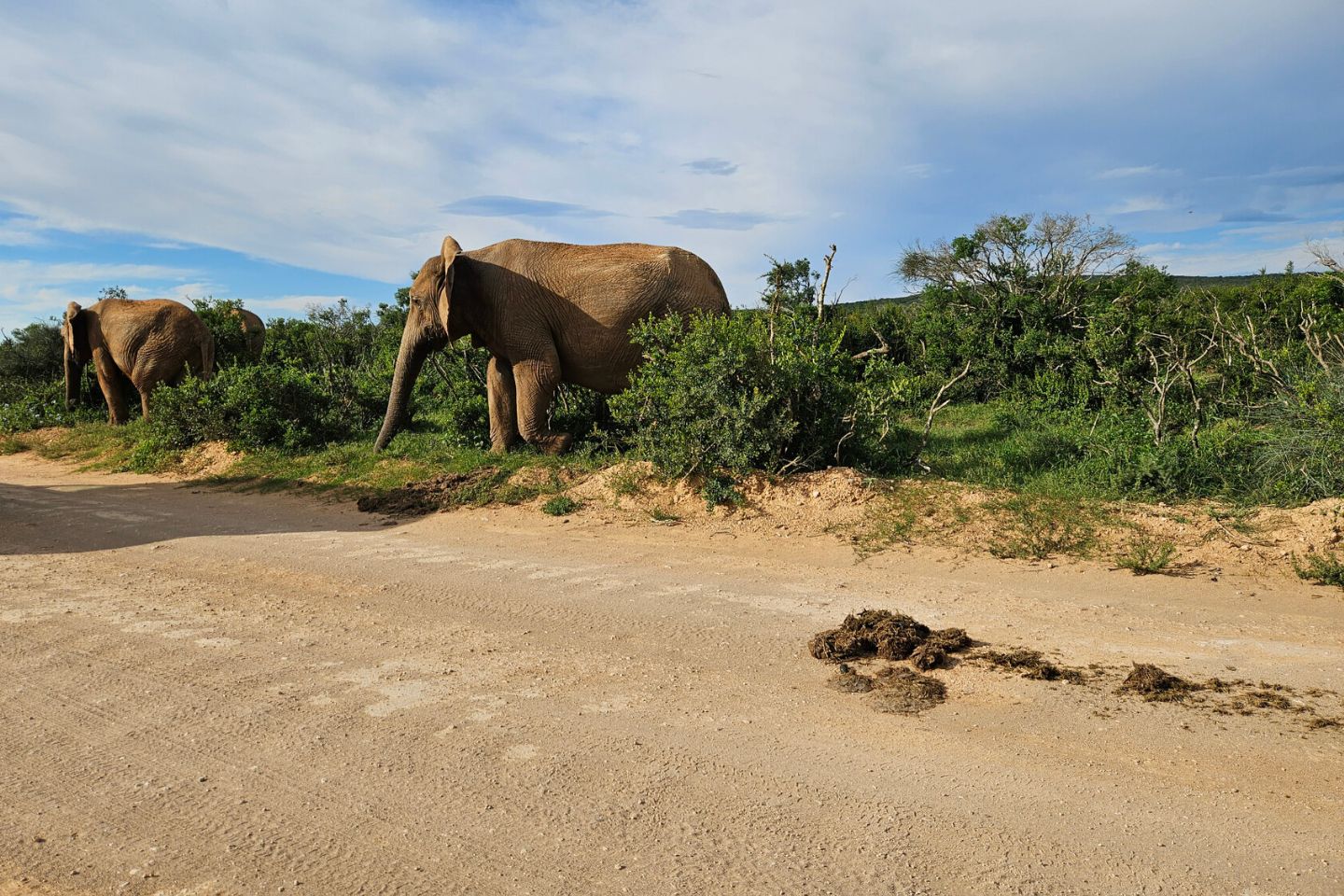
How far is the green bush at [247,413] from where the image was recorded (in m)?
12.7

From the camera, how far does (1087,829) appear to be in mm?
3180

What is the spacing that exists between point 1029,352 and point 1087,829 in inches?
526

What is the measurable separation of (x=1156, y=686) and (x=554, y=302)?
7.95 m

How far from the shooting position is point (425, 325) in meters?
11.4

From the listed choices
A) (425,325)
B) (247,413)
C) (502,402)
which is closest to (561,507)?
(502,402)

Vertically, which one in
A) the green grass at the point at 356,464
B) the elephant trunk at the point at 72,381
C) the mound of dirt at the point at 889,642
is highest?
the elephant trunk at the point at 72,381

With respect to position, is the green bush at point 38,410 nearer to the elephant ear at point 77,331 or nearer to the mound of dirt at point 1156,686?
the elephant ear at point 77,331

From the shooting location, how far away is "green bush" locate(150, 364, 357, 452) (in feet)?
41.8

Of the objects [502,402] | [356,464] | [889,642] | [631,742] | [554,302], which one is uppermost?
[554,302]

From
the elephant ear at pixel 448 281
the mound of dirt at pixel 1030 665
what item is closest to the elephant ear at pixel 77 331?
the elephant ear at pixel 448 281

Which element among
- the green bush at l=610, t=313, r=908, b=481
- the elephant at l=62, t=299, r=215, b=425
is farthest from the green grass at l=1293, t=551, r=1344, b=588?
the elephant at l=62, t=299, r=215, b=425

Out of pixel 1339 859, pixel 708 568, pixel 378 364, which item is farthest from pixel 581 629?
pixel 378 364

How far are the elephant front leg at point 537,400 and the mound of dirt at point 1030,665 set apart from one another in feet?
22.7

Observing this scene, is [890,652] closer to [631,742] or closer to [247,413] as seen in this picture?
[631,742]
